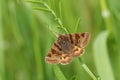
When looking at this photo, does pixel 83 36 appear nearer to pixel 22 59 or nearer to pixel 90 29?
pixel 22 59

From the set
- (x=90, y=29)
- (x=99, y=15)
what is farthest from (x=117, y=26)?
(x=90, y=29)

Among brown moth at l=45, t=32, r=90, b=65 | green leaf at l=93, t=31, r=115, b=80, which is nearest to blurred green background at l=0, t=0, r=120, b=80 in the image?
green leaf at l=93, t=31, r=115, b=80

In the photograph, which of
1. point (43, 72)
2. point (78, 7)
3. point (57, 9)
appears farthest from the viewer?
point (78, 7)

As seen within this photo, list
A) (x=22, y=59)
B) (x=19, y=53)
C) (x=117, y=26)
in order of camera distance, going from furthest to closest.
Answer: (x=19, y=53) < (x=22, y=59) < (x=117, y=26)

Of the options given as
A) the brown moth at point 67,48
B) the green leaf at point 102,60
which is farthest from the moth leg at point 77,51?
the green leaf at point 102,60

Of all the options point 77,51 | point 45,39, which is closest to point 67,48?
point 77,51

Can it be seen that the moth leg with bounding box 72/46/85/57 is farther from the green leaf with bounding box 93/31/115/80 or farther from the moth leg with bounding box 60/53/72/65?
the green leaf with bounding box 93/31/115/80

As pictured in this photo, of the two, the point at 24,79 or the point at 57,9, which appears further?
the point at 24,79
